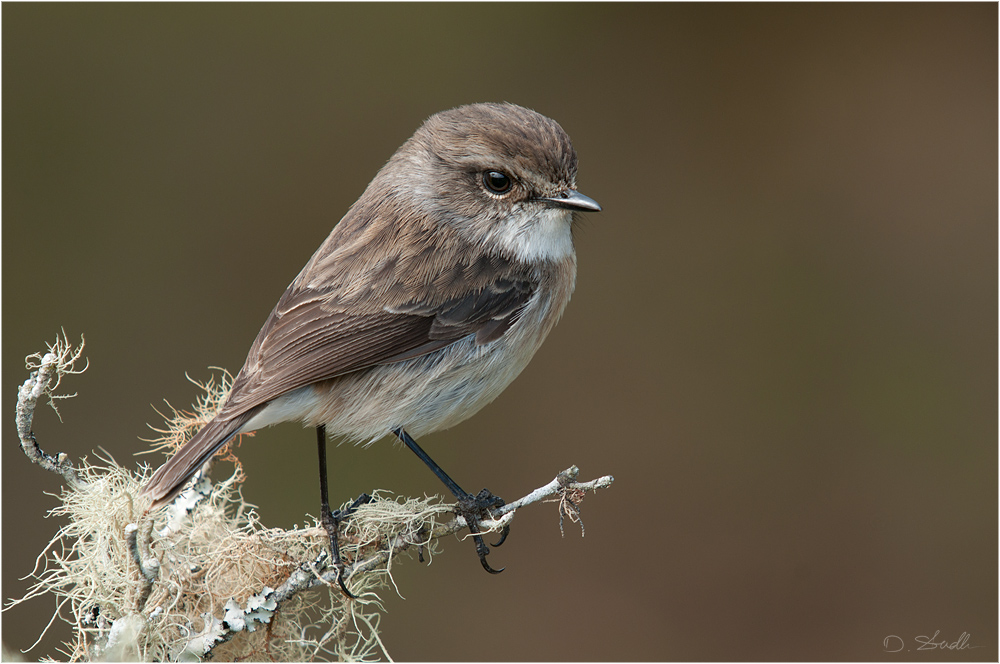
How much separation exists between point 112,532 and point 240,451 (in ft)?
8.44

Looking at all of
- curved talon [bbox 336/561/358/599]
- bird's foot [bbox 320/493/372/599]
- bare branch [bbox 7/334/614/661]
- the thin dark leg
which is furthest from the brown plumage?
curved talon [bbox 336/561/358/599]

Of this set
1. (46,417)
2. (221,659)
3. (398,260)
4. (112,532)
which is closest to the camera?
(112,532)

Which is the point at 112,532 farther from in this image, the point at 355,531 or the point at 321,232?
the point at 321,232

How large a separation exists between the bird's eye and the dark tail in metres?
1.13

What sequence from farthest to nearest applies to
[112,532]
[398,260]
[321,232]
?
[321,232] < [398,260] < [112,532]

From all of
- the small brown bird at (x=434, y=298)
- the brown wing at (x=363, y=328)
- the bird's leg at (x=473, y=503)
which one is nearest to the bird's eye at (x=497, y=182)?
the small brown bird at (x=434, y=298)

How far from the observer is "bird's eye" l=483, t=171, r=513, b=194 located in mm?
2979

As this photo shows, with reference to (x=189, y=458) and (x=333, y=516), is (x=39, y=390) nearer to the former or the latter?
(x=189, y=458)

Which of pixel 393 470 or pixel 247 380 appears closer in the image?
pixel 247 380

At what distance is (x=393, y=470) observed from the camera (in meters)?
4.79

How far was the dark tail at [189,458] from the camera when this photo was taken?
7.27ft

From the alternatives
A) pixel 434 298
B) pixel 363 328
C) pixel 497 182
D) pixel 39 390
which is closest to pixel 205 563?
pixel 39 390

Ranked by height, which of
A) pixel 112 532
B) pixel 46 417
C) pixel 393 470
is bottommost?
pixel 393 470

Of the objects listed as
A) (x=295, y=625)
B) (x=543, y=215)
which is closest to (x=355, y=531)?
(x=295, y=625)
